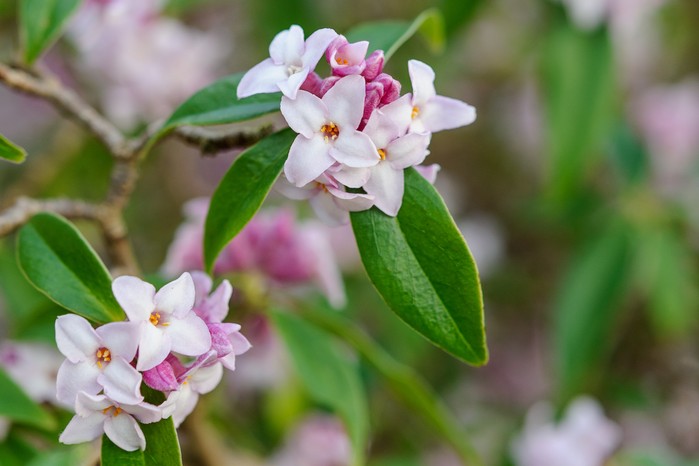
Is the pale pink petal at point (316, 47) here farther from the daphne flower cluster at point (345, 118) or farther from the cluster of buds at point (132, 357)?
the cluster of buds at point (132, 357)

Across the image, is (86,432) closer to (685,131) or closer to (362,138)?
(362,138)

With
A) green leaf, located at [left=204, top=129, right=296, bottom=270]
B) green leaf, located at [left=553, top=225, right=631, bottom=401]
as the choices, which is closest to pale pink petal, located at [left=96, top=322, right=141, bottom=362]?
green leaf, located at [left=204, top=129, right=296, bottom=270]

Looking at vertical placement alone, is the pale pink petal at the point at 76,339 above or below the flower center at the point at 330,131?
below

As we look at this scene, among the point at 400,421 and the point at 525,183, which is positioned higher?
the point at 525,183

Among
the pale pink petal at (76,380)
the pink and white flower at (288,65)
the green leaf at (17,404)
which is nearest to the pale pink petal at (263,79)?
the pink and white flower at (288,65)

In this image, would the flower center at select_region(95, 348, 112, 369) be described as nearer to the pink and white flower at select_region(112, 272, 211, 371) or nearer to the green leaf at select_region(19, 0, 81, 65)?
the pink and white flower at select_region(112, 272, 211, 371)

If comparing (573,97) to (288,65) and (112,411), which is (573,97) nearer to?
(288,65)

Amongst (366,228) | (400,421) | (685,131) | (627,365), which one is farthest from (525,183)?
(366,228)
